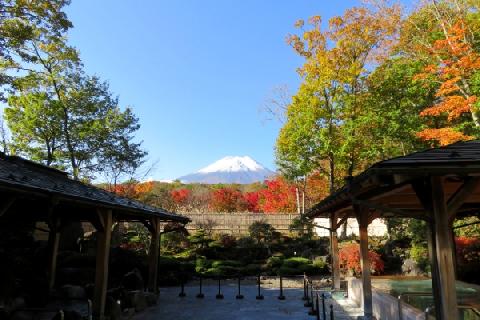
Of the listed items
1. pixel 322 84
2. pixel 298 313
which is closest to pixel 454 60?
pixel 322 84

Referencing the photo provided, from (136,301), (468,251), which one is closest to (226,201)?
(468,251)

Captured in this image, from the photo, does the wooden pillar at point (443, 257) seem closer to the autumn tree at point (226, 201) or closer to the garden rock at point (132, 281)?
the garden rock at point (132, 281)

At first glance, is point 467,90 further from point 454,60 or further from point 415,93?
point 415,93

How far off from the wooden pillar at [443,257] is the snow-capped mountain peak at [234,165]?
16280 cm

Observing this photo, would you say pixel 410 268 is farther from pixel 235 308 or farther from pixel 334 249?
pixel 235 308

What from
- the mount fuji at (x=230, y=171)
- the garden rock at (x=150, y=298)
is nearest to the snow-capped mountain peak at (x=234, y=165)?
the mount fuji at (x=230, y=171)

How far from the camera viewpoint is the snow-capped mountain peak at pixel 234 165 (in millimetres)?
173000

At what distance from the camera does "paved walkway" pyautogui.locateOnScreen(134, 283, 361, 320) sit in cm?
916

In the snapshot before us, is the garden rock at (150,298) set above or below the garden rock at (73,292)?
below

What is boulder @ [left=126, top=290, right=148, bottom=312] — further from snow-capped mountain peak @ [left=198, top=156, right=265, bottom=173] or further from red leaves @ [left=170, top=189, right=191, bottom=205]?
snow-capped mountain peak @ [left=198, top=156, right=265, bottom=173]

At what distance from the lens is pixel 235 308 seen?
10.4 meters

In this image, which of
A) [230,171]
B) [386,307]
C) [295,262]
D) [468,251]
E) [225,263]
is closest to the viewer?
[386,307]

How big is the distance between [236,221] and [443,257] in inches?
799

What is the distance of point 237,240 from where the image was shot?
2202 centimetres
